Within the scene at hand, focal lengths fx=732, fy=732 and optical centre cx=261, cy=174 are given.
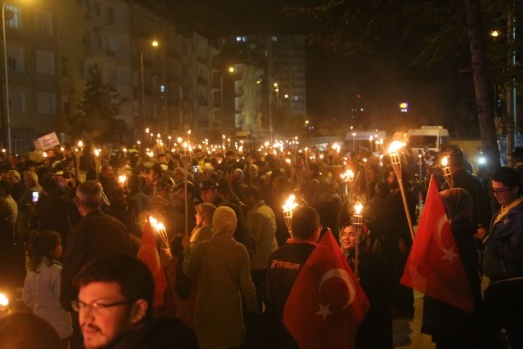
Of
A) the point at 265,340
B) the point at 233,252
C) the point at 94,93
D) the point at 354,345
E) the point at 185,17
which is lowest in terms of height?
the point at 265,340

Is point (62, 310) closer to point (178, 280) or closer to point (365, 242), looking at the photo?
point (178, 280)

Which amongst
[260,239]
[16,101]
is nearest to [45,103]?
[16,101]

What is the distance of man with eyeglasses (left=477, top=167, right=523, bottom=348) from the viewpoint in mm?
6086

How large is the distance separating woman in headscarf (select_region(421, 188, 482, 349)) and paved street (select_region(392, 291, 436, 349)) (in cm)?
161

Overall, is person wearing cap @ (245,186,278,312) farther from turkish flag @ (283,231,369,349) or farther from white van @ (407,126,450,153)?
white van @ (407,126,450,153)

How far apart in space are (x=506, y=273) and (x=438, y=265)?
56 centimetres

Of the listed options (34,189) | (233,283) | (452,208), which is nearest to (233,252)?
(233,283)

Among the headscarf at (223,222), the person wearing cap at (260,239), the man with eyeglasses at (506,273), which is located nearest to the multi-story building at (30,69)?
the person wearing cap at (260,239)

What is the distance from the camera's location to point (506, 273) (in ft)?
20.3

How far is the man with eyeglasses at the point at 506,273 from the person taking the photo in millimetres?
6086

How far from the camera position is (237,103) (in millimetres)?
109500

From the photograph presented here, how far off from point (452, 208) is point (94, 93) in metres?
44.7

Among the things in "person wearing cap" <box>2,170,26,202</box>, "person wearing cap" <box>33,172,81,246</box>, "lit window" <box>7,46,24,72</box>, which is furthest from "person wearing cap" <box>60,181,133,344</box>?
"lit window" <box>7,46,24,72</box>

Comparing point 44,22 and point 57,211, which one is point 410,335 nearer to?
point 57,211
